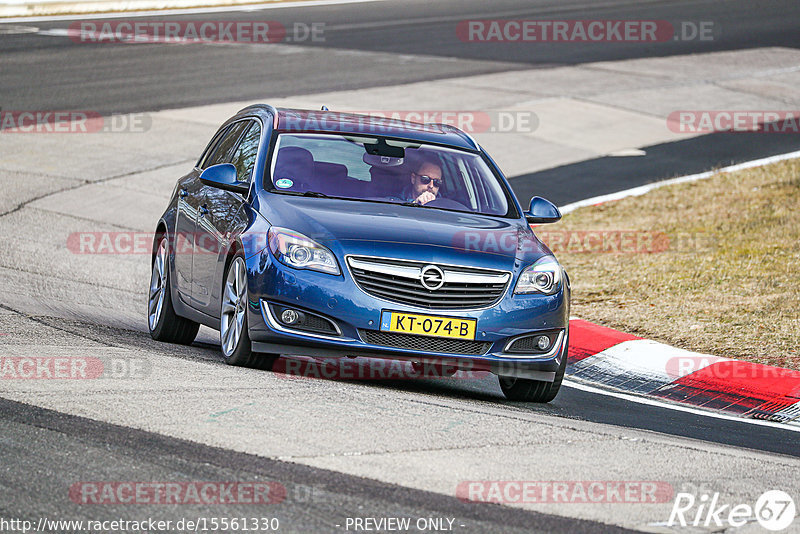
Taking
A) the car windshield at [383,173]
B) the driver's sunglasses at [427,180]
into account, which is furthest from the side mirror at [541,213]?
the driver's sunglasses at [427,180]

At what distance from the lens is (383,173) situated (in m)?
8.74

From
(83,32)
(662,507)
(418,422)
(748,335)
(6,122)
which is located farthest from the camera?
(83,32)

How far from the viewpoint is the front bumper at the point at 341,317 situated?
752cm

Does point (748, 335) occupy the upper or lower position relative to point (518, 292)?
lower

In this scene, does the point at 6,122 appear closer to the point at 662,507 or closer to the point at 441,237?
the point at 441,237

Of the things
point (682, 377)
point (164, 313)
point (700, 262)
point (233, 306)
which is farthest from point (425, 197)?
point (700, 262)

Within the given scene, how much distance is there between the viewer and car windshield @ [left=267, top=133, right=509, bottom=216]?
8523 millimetres

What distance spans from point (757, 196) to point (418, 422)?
35.9 ft

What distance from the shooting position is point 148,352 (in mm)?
8109

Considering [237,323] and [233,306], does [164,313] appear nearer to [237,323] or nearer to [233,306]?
[233,306]

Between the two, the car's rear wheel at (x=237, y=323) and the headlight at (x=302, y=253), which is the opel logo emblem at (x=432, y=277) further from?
the car's rear wheel at (x=237, y=323)

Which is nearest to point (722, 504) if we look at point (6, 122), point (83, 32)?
point (6, 122)

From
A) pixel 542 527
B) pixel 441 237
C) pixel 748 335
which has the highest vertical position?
pixel 441 237

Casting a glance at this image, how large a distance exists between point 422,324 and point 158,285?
3.04 m
